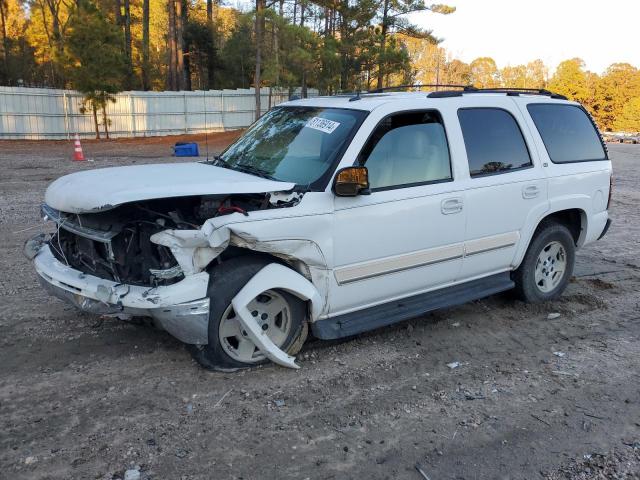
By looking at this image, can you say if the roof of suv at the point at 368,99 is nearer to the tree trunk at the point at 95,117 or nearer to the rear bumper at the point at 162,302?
the rear bumper at the point at 162,302

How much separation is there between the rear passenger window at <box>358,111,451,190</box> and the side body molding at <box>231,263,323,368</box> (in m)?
0.95

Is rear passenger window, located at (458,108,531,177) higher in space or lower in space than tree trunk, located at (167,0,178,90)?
lower

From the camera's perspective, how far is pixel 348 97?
5.10m

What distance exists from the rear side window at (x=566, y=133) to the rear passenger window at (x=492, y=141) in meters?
0.38

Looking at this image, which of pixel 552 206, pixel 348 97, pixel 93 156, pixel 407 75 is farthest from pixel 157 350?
pixel 407 75

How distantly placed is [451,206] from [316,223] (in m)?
1.30

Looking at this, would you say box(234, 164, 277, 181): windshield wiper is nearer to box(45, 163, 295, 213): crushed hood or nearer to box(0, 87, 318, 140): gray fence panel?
box(45, 163, 295, 213): crushed hood

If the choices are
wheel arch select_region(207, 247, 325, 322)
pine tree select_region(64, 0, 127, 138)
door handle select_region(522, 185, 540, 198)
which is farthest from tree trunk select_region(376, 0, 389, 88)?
wheel arch select_region(207, 247, 325, 322)

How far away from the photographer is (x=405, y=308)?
461cm

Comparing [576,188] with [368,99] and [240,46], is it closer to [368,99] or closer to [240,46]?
[368,99]

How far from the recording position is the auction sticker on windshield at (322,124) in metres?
4.52

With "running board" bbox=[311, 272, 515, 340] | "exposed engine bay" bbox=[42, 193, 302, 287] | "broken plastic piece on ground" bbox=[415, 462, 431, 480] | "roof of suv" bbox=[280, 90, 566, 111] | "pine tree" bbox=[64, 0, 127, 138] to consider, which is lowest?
"broken plastic piece on ground" bbox=[415, 462, 431, 480]

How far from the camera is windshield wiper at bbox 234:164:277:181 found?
14.6 ft

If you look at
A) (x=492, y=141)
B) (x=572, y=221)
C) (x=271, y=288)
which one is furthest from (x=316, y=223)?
(x=572, y=221)
